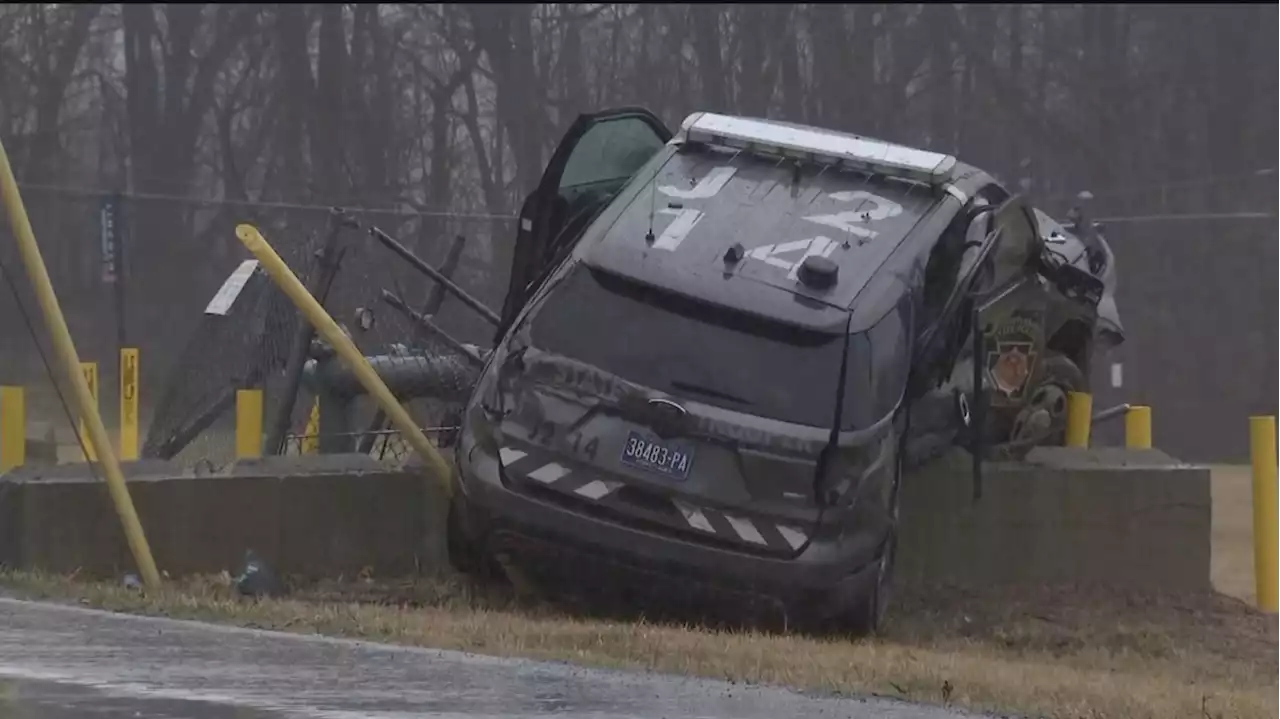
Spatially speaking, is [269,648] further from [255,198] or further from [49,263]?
[255,198]

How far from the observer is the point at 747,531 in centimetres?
805

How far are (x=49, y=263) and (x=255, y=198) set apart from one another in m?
6.48

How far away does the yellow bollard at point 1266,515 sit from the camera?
10.5 m

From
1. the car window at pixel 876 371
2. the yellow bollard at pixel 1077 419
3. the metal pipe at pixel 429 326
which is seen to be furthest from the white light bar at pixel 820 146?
the yellow bollard at pixel 1077 419

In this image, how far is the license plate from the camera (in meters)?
8.09

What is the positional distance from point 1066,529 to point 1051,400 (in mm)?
1799

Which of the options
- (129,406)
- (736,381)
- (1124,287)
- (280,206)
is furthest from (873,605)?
(1124,287)

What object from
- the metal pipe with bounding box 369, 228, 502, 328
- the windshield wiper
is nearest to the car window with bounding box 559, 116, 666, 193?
the metal pipe with bounding box 369, 228, 502, 328

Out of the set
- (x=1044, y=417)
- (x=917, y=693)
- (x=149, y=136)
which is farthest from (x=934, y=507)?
(x=149, y=136)

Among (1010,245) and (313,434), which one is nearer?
(1010,245)

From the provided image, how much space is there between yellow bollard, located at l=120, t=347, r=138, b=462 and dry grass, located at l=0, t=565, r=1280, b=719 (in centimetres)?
382

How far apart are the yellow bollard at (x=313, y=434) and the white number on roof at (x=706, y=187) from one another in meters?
2.70

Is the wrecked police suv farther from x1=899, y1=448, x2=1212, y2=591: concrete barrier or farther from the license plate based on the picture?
x1=899, y1=448, x2=1212, y2=591: concrete barrier

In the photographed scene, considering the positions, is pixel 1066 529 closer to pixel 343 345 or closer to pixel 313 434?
pixel 343 345
